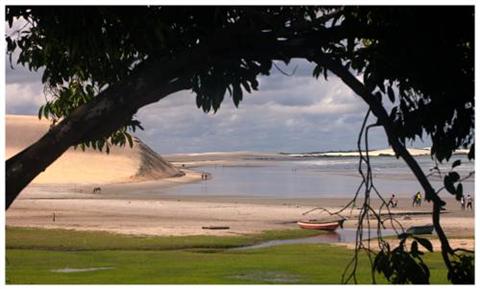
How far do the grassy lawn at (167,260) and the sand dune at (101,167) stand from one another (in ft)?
120

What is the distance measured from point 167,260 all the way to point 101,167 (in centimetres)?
5184

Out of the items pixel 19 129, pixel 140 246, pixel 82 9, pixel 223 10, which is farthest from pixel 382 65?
pixel 19 129

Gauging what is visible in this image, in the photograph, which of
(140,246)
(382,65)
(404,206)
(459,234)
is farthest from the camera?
(404,206)

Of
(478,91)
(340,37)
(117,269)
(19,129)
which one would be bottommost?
(117,269)

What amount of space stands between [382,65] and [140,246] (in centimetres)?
1835

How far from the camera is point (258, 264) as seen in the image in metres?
17.8

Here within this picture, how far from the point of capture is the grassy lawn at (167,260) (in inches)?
605

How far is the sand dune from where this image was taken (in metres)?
62.8

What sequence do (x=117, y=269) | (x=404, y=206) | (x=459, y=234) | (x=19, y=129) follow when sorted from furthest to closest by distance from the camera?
(x=19, y=129), (x=404, y=206), (x=459, y=234), (x=117, y=269)

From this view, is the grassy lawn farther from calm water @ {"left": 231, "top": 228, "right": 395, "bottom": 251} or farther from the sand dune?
the sand dune

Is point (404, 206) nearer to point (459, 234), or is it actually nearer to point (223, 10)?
point (459, 234)

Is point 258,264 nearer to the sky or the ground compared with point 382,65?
nearer to the ground

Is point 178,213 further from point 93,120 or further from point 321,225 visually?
point 93,120

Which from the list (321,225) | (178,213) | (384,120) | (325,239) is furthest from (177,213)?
(384,120)
